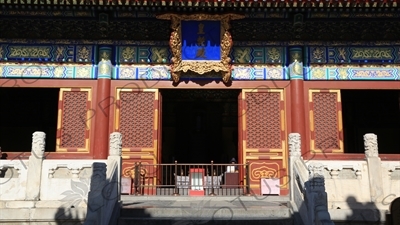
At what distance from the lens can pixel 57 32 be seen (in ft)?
41.6

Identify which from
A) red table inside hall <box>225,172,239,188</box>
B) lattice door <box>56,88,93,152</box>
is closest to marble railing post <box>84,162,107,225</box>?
lattice door <box>56,88,93,152</box>

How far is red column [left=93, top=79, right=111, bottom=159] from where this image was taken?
12.2m

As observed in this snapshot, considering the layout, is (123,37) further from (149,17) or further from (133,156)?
(133,156)

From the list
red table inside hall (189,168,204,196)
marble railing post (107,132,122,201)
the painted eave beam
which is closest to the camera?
marble railing post (107,132,122,201)

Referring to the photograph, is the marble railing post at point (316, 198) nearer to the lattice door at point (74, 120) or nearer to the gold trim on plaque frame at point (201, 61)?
the gold trim on plaque frame at point (201, 61)

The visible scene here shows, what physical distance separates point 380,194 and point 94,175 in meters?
5.66

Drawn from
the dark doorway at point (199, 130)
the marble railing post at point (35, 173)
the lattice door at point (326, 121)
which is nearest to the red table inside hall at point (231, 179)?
the lattice door at point (326, 121)

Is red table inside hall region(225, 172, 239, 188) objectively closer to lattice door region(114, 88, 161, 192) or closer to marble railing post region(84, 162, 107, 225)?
lattice door region(114, 88, 161, 192)

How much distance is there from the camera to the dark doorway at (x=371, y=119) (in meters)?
16.6

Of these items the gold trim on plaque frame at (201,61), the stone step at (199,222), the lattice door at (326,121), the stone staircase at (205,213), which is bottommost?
the stone step at (199,222)

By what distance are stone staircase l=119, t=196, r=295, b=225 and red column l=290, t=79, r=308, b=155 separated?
315 cm

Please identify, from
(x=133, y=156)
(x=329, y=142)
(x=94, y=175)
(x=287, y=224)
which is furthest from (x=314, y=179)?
(x=133, y=156)

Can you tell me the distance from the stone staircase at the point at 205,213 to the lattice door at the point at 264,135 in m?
2.57

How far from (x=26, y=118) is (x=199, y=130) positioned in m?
6.76
